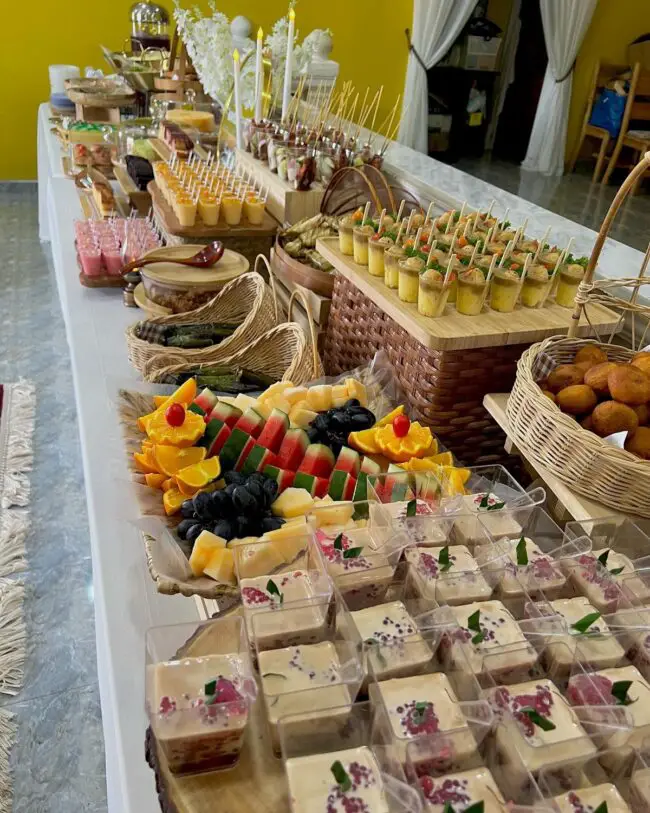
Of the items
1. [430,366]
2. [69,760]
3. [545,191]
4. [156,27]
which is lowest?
[69,760]

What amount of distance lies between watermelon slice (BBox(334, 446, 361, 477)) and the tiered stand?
0.21 metres

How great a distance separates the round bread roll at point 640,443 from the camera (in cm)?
109

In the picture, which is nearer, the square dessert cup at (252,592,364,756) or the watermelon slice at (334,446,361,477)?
the square dessert cup at (252,592,364,756)

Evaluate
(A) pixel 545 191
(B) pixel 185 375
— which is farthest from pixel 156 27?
(B) pixel 185 375

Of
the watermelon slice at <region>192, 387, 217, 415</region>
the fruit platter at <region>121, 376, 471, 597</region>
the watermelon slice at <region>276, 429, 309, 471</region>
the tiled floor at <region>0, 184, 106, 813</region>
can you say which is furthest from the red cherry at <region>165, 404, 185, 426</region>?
the tiled floor at <region>0, 184, 106, 813</region>

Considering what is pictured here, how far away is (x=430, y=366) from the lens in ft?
4.75

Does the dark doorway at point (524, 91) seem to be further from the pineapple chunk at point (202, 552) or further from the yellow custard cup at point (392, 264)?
the pineapple chunk at point (202, 552)

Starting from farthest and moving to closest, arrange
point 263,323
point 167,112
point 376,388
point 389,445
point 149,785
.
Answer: point 167,112, point 263,323, point 376,388, point 389,445, point 149,785

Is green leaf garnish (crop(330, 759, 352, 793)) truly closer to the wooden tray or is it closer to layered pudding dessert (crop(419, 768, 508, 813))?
layered pudding dessert (crop(419, 768, 508, 813))

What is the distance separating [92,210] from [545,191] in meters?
4.40

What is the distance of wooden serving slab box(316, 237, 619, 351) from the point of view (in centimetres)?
137

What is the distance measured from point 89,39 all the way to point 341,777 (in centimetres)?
628

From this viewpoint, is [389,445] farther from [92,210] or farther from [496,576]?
[92,210]

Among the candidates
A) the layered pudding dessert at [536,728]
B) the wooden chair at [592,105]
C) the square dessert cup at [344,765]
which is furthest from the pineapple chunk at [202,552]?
the wooden chair at [592,105]
